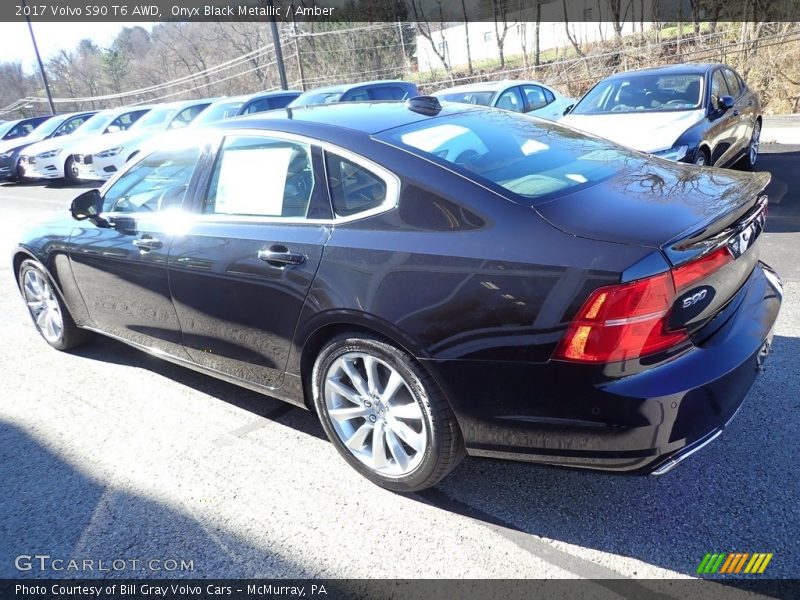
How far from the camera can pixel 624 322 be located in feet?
6.70

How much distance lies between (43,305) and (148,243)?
1818 millimetres

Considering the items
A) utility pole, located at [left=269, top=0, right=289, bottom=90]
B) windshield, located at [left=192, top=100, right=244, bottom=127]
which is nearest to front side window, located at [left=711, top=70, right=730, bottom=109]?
windshield, located at [left=192, top=100, right=244, bottom=127]

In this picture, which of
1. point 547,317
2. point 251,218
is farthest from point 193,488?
point 547,317

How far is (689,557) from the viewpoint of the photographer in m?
2.23

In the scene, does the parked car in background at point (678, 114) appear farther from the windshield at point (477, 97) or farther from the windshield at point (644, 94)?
the windshield at point (477, 97)

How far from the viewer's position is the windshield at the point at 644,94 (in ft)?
24.0

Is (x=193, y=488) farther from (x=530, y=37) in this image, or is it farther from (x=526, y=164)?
(x=530, y=37)

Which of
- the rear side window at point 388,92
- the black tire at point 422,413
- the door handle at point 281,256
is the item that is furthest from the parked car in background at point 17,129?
the black tire at point 422,413

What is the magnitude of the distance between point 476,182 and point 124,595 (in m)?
2.10

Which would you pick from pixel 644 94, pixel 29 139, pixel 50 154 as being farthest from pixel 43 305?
pixel 29 139

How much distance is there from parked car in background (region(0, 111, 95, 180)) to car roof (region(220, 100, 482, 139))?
1719 centimetres

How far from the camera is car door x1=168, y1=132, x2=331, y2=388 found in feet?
9.27

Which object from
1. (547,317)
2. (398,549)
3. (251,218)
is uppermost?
(251,218)

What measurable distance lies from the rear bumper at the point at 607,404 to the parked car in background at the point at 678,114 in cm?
464
